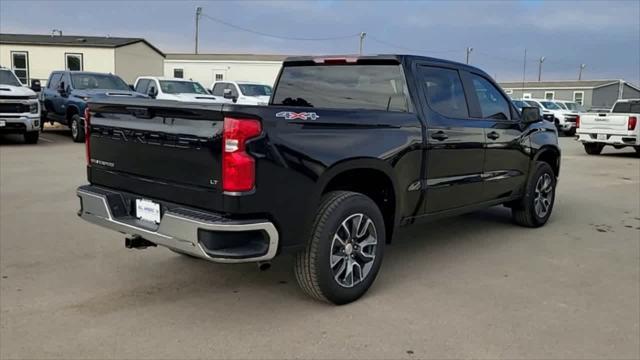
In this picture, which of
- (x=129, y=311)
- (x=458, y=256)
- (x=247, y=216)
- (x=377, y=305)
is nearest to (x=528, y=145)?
(x=458, y=256)

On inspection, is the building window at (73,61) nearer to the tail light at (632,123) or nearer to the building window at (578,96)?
the tail light at (632,123)

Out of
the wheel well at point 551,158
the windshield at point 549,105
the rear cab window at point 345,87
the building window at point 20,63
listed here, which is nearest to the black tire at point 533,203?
the wheel well at point 551,158

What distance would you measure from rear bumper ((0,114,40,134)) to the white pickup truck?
15.4 m

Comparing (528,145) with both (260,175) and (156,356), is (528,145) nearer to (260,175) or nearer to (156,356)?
(260,175)

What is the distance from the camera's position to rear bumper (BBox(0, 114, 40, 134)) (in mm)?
14148

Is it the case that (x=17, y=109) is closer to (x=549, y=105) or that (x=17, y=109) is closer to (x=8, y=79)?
(x=8, y=79)

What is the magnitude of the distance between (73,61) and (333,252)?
109 ft

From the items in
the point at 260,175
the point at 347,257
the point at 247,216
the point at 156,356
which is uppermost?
the point at 260,175

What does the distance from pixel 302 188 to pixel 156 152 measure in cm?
102

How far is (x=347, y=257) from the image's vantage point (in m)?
4.21

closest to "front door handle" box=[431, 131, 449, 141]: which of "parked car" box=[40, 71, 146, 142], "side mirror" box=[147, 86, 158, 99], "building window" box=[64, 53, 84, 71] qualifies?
"parked car" box=[40, 71, 146, 142]

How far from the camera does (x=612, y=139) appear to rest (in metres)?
16.8

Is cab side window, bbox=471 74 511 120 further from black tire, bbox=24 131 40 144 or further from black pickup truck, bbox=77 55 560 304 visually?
black tire, bbox=24 131 40 144

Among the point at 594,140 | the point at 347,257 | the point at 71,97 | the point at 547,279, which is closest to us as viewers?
the point at 347,257
